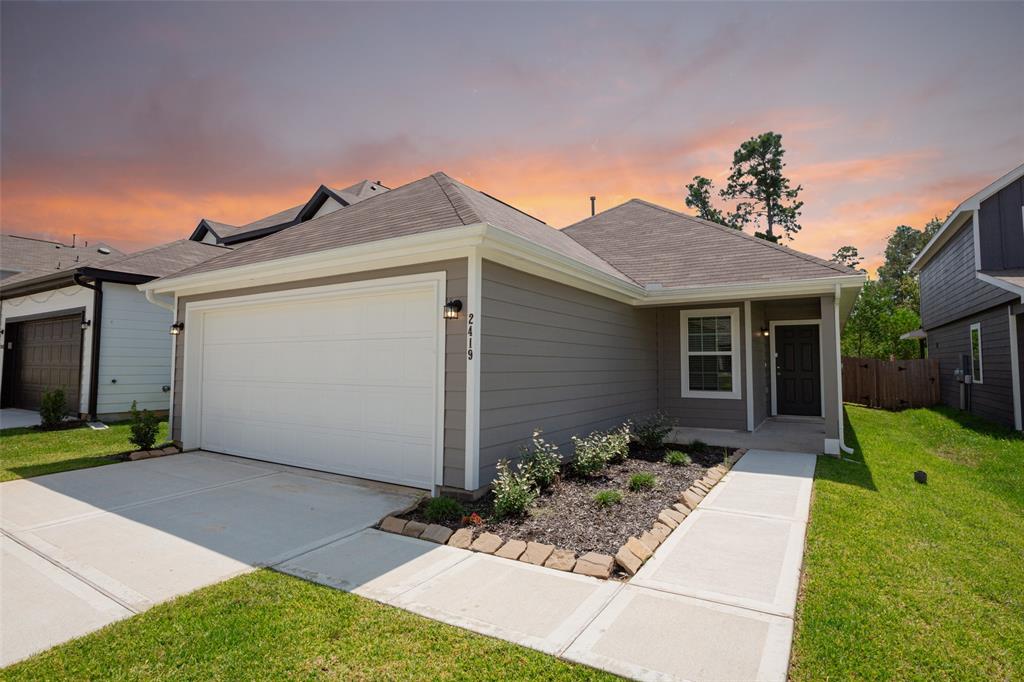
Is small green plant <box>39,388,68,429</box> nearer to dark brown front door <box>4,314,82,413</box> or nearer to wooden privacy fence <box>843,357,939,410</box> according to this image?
dark brown front door <box>4,314,82,413</box>

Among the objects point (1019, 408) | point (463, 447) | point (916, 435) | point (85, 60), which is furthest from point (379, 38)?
point (1019, 408)

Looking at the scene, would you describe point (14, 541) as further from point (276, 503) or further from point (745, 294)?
point (745, 294)

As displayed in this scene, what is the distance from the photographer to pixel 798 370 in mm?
11383

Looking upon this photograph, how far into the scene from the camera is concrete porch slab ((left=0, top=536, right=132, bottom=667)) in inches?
101

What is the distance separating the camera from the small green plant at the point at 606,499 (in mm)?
4762

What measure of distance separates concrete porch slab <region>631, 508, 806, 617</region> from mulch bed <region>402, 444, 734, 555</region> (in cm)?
37

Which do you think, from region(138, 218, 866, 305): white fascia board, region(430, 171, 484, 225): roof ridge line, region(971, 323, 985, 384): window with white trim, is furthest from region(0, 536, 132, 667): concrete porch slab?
region(971, 323, 985, 384): window with white trim

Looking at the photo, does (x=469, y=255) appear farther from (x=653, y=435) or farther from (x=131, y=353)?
(x=131, y=353)

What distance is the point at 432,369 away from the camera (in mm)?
5301

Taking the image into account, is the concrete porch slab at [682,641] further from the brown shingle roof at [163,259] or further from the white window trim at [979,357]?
the white window trim at [979,357]

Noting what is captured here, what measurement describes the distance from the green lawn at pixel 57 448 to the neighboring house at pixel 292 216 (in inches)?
280

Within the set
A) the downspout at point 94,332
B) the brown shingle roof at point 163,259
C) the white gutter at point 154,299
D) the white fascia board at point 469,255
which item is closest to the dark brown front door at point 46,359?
the downspout at point 94,332

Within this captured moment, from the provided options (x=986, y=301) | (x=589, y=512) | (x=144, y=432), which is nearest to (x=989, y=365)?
(x=986, y=301)

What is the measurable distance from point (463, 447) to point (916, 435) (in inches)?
379
